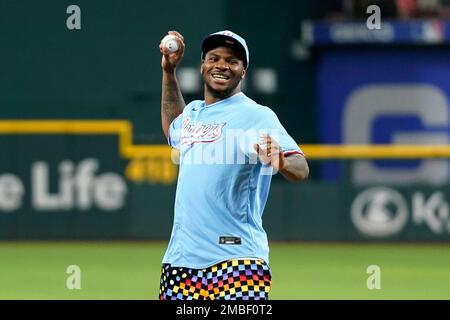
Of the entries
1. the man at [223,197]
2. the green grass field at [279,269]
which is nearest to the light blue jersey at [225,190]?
the man at [223,197]

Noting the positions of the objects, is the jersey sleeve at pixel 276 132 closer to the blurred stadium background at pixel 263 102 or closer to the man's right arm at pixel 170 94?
the man's right arm at pixel 170 94

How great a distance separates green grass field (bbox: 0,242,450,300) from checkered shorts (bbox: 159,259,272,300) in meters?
5.46

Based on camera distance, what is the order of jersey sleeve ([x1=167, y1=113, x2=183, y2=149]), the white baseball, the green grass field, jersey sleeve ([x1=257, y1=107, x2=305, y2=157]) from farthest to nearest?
the green grass field < the white baseball < jersey sleeve ([x1=167, y1=113, x2=183, y2=149]) < jersey sleeve ([x1=257, y1=107, x2=305, y2=157])

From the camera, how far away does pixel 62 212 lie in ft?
57.8

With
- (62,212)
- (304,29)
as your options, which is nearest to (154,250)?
(62,212)

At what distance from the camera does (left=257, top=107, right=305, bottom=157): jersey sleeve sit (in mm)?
6223

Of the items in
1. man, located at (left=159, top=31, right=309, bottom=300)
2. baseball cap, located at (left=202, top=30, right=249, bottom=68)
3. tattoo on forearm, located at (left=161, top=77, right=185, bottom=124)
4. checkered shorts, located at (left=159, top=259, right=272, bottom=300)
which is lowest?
checkered shorts, located at (left=159, top=259, right=272, bottom=300)

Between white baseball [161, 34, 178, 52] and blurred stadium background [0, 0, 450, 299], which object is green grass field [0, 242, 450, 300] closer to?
blurred stadium background [0, 0, 450, 299]

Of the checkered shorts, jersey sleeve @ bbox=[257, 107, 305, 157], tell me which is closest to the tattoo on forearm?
jersey sleeve @ bbox=[257, 107, 305, 157]

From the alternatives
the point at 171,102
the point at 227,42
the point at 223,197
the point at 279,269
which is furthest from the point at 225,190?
the point at 279,269

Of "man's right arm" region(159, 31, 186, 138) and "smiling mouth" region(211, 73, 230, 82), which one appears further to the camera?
"man's right arm" region(159, 31, 186, 138)
